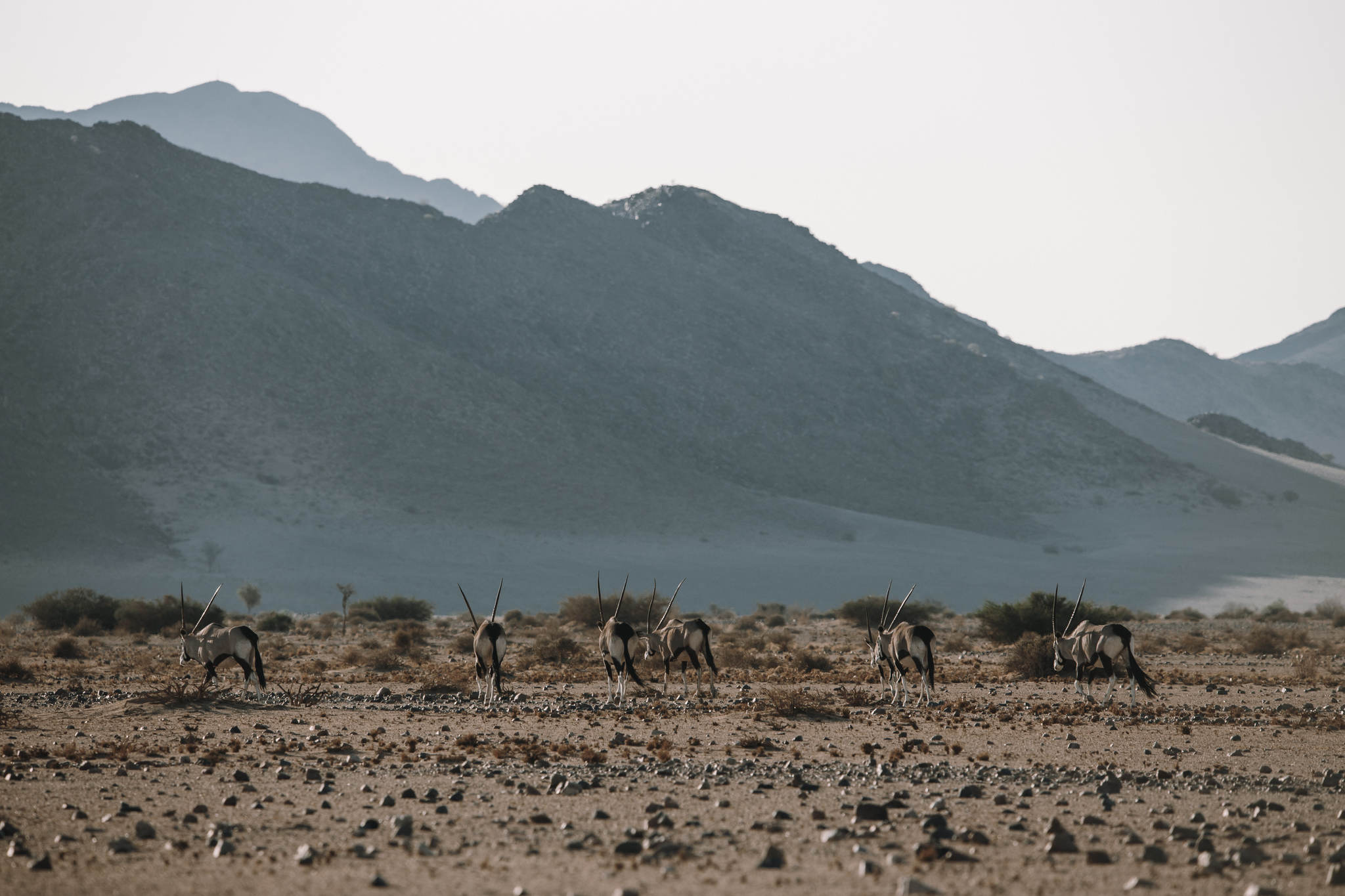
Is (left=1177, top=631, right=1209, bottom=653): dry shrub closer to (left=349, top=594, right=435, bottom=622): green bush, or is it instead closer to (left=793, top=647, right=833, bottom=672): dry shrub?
(left=793, top=647, right=833, bottom=672): dry shrub

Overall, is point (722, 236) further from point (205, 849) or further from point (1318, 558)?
point (205, 849)

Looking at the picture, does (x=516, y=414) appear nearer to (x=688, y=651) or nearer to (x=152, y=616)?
(x=152, y=616)

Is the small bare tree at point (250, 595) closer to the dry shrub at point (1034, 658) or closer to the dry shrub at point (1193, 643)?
the dry shrub at point (1034, 658)

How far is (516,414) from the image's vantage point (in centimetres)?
9244

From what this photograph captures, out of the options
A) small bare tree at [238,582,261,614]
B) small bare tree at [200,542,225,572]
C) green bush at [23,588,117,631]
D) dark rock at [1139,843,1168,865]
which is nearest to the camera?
dark rock at [1139,843,1168,865]

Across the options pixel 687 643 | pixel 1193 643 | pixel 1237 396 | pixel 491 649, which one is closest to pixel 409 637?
pixel 491 649

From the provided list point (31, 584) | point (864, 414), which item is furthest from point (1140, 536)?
point (31, 584)

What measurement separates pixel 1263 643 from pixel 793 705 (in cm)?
2036

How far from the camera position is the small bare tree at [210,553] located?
64.9 m

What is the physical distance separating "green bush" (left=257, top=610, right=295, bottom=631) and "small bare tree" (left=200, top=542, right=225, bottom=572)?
23155 mm

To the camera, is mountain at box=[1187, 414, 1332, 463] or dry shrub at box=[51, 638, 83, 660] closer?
dry shrub at box=[51, 638, 83, 660]

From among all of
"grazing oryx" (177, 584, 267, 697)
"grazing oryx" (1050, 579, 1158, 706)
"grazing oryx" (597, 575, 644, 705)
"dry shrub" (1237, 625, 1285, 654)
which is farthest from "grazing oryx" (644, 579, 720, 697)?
"dry shrub" (1237, 625, 1285, 654)

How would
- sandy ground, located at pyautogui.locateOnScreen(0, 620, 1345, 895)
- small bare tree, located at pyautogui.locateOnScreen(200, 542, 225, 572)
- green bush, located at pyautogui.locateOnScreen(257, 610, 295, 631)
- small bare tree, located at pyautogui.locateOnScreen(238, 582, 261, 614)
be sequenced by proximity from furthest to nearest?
small bare tree, located at pyautogui.locateOnScreen(200, 542, 225, 572)
small bare tree, located at pyautogui.locateOnScreen(238, 582, 261, 614)
green bush, located at pyautogui.locateOnScreen(257, 610, 295, 631)
sandy ground, located at pyautogui.locateOnScreen(0, 620, 1345, 895)

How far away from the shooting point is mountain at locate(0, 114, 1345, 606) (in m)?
71.9
